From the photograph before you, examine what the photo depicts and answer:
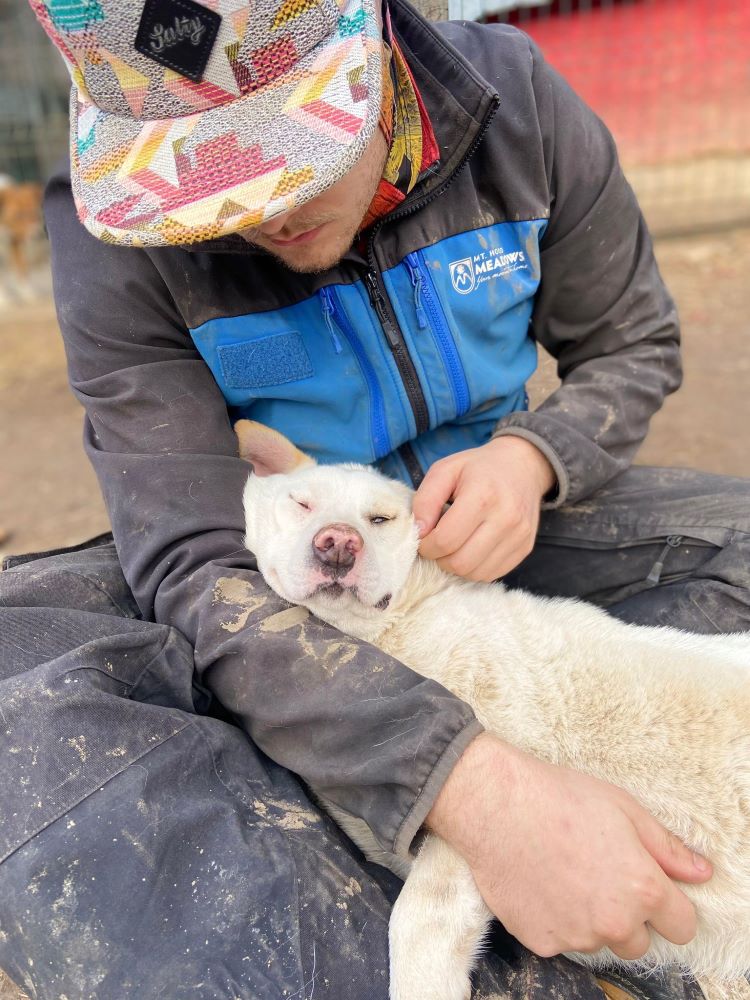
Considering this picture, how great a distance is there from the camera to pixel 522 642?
2158 mm

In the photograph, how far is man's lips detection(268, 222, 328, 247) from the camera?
6.61 feet

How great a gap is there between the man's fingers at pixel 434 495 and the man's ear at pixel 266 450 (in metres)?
0.40

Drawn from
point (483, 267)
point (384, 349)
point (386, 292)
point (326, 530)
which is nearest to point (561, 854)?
point (326, 530)

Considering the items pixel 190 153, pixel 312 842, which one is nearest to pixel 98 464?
pixel 190 153

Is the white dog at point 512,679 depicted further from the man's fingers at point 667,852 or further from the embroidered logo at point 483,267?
the embroidered logo at point 483,267

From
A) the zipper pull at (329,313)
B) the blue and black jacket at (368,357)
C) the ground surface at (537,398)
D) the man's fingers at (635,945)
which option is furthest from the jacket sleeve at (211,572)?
the ground surface at (537,398)

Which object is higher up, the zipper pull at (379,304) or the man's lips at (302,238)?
the man's lips at (302,238)

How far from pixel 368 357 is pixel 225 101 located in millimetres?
760

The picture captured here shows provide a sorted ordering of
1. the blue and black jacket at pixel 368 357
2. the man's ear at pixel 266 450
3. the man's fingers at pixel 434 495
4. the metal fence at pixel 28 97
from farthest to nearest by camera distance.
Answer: the metal fence at pixel 28 97 < the man's ear at pixel 266 450 < the man's fingers at pixel 434 495 < the blue and black jacket at pixel 368 357

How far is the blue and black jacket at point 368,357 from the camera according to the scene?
195 centimetres

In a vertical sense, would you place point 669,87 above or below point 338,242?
below

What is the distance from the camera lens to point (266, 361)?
2332mm

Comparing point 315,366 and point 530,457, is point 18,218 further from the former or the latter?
point 530,457

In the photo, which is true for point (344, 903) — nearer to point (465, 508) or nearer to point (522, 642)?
point (522, 642)
